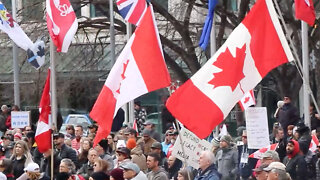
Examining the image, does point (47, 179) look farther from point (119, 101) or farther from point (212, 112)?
point (212, 112)

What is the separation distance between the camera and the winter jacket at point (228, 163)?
1534 centimetres

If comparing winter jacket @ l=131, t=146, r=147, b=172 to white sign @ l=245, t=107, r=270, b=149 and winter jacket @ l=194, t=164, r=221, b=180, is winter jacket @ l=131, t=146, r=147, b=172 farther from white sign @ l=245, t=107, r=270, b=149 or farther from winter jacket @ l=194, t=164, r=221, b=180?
winter jacket @ l=194, t=164, r=221, b=180

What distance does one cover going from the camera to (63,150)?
16.5 meters

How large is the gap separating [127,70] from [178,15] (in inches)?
681

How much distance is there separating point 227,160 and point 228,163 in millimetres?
48

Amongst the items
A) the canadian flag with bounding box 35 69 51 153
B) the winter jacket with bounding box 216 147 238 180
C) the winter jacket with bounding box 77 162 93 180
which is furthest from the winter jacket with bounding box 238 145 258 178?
the canadian flag with bounding box 35 69 51 153

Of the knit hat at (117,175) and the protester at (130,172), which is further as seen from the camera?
the protester at (130,172)

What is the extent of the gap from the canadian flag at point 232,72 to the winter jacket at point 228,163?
4.52 m

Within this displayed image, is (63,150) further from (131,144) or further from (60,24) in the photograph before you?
(60,24)

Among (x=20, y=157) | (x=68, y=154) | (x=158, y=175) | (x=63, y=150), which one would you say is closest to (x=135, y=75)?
(x=158, y=175)

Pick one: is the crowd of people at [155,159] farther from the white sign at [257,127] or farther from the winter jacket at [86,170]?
the white sign at [257,127]

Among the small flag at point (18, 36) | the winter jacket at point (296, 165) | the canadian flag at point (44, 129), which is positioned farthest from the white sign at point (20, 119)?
the winter jacket at point (296, 165)

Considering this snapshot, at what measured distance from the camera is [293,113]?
17.9 metres

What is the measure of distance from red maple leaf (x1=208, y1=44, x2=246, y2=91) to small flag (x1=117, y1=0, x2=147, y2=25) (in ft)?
30.5
